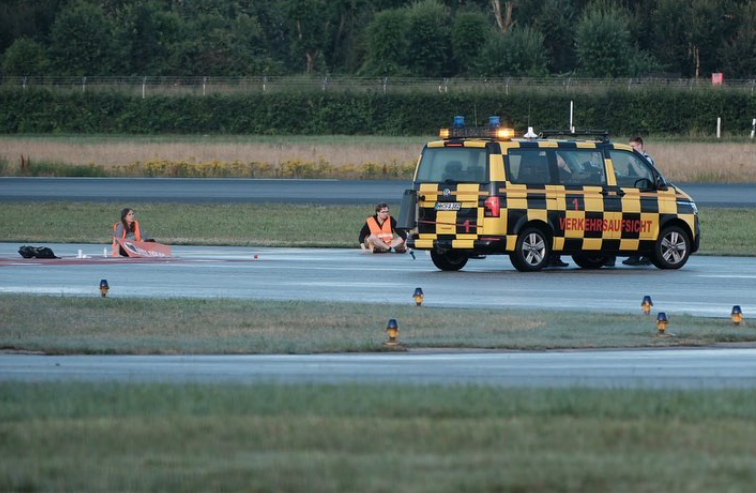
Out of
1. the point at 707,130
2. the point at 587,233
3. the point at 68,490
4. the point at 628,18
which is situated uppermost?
the point at 628,18

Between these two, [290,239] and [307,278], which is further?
[290,239]

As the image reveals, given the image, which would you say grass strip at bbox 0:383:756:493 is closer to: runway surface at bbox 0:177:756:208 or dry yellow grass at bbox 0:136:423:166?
runway surface at bbox 0:177:756:208

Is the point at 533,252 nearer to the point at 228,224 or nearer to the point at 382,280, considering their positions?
the point at 382,280

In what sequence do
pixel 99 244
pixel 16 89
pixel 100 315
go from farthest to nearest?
pixel 16 89 < pixel 99 244 < pixel 100 315

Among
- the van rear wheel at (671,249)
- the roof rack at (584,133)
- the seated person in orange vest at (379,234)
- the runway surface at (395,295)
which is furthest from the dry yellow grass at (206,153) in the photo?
the van rear wheel at (671,249)

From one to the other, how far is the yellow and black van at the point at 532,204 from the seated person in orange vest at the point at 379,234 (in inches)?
113

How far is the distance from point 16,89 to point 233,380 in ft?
215

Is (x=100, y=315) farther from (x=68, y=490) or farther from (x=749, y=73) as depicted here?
(x=749, y=73)

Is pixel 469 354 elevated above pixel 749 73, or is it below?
below

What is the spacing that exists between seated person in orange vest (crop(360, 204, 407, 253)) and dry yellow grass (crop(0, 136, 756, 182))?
2095 centimetres

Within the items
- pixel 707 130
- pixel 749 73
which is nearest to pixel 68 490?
pixel 707 130

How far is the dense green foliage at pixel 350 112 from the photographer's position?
67062mm

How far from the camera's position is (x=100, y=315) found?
15297mm

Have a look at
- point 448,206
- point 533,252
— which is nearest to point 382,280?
point 448,206
